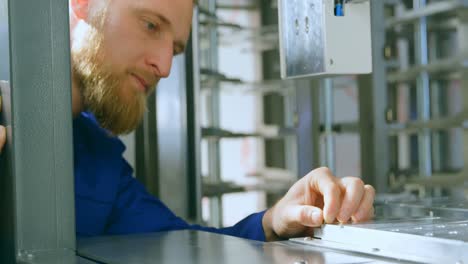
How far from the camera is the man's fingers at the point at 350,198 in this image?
0.91 meters

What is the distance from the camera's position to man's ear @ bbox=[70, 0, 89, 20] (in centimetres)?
138

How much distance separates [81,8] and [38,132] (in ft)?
2.25

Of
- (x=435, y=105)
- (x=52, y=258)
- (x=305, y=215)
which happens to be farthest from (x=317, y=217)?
(x=435, y=105)

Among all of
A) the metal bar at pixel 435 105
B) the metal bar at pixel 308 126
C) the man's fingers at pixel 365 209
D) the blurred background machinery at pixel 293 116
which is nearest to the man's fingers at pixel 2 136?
the man's fingers at pixel 365 209

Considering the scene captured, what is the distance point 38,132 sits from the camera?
764 millimetres

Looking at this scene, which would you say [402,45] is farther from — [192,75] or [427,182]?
[192,75]

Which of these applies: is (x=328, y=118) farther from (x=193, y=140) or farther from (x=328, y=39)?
(x=328, y=39)

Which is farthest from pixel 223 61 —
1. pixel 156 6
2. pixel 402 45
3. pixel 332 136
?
pixel 156 6

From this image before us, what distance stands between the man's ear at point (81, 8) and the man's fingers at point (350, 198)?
692 mm

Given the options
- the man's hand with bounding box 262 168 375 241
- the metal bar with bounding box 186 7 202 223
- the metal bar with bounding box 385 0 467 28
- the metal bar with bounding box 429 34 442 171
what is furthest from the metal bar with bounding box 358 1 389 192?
the man's hand with bounding box 262 168 375 241

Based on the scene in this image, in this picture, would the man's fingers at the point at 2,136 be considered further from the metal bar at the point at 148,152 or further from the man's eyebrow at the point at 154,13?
the metal bar at the point at 148,152

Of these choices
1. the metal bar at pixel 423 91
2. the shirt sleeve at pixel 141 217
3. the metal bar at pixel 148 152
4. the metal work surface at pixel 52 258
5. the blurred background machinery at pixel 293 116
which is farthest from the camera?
the metal bar at pixel 423 91

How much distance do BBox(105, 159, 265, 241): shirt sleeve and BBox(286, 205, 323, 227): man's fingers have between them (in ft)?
0.50

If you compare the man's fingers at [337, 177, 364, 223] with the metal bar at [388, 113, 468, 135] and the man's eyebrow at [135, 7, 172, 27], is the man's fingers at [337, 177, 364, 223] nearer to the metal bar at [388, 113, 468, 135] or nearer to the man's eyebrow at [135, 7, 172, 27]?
the man's eyebrow at [135, 7, 172, 27]
